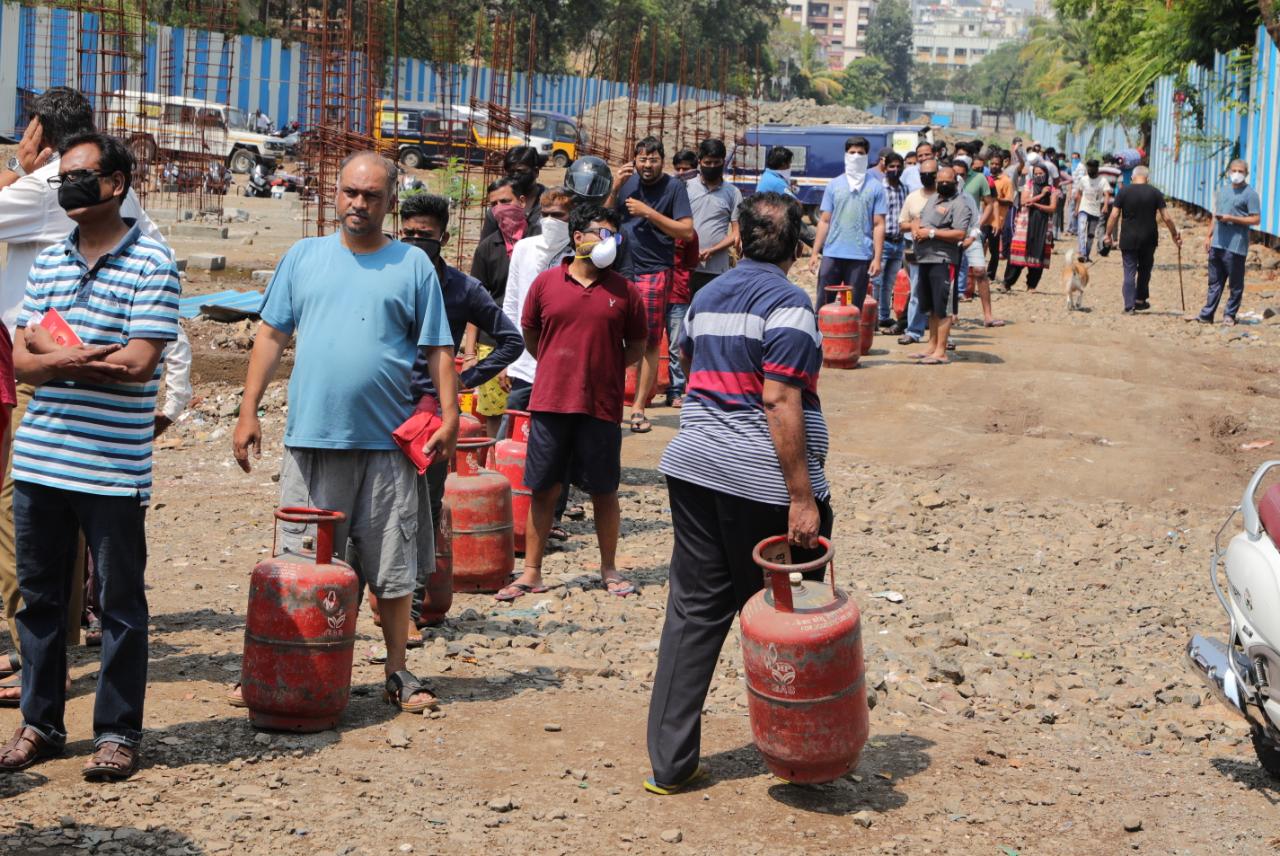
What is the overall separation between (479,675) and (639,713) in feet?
2.46

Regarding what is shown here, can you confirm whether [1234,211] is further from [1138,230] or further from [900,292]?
[900,292]

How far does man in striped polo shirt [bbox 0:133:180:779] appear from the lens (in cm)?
467

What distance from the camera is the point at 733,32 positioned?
86562mm

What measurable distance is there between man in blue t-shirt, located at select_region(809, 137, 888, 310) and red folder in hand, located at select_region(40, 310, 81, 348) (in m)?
9.87

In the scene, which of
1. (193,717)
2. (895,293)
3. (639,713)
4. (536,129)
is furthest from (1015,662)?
(536,129)

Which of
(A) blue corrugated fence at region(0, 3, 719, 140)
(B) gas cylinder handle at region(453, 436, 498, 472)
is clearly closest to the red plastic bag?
(B) gas cylinder handle at region(453, 436, 498, 472)

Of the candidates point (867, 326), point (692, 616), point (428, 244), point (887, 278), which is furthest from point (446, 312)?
point (887, 278)

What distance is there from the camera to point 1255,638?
16.7ft

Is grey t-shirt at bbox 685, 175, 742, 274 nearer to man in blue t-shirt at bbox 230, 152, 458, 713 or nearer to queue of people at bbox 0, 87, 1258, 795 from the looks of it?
queue of people at bbox 0, 87, 1258, 795

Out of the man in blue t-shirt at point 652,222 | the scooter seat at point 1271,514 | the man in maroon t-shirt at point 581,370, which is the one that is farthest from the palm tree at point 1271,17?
the scooter seat at point 1271,514

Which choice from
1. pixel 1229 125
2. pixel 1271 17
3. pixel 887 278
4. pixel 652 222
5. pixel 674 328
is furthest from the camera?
pixel 1229 125

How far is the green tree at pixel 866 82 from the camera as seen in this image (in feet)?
538

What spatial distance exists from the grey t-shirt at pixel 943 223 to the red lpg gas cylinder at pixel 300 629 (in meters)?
9.59

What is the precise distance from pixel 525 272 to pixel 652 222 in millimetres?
2191
